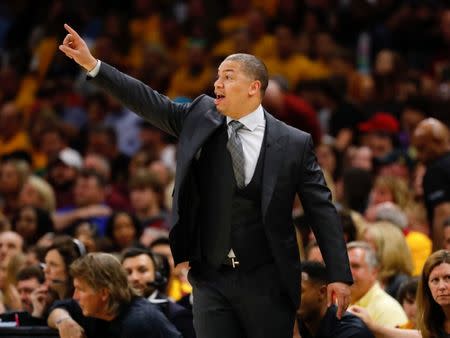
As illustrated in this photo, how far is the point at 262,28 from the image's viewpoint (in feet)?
45.1

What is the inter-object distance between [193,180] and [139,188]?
19.2 feet

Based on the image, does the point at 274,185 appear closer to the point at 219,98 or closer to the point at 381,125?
the point at 219,98

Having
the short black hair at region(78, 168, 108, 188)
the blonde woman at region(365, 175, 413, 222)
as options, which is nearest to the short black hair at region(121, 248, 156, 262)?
the blonde woman at region(365, 175, 413, 222)

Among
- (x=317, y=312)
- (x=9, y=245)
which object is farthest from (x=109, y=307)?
(x=9, y=245)

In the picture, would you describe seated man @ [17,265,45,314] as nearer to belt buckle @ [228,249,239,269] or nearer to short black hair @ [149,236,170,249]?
short black hair @ [149,236,170,249]

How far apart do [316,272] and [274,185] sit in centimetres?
153

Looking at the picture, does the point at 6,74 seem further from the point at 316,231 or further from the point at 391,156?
the point at 316,231

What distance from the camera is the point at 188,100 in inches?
512

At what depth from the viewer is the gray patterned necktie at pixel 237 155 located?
214 inches

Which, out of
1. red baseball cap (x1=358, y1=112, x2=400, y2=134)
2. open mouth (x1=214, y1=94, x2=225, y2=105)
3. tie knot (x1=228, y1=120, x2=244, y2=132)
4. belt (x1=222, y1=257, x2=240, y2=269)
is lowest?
belt (x1=222, y1=257, x2=240, y2=269)

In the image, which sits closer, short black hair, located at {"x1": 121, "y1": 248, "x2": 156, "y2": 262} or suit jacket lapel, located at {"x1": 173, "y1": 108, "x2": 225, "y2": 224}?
suit jacket lapel, located at {"x1": 173, "y1": 108, "x2": 225, "y2": 224}

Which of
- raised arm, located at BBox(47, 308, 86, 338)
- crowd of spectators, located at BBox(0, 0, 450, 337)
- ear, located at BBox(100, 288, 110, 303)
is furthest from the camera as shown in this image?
crowd of spectators, located at BBox(0, 0, 450, 337)

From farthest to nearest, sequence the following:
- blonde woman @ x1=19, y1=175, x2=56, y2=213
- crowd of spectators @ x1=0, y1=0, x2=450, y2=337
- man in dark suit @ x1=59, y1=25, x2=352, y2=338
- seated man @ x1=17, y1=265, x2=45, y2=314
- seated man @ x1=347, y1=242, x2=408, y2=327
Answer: blonde woman @ x1=19, y1=175, x2=56, y2=213
crowd of spectators @ x1=0, y1=0, x2=450, y2=337
seated man @ x1=17, y1=265, x2=45, y2=314
seated man @ x1=347, y1=242, x2=408, y2=327
man in dark suit @ x1=59, y1=25, x2=352, y2=338

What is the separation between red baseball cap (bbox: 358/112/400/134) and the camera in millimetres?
11680
